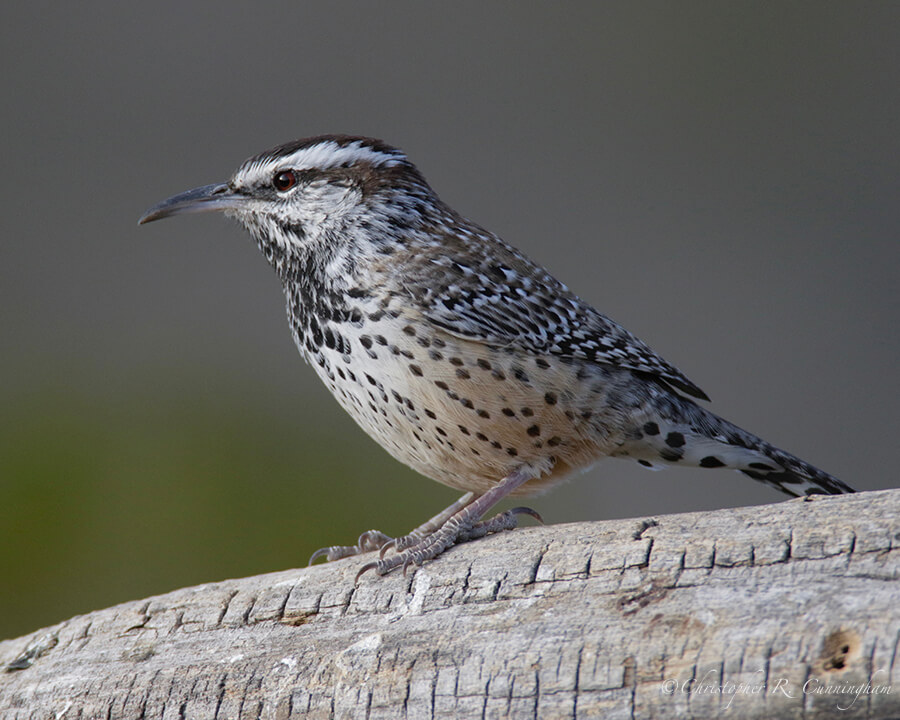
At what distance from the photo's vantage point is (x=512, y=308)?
2.12 m

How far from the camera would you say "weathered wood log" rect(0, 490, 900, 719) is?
1.30 meters

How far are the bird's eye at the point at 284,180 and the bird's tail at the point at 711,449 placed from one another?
0.97 meters

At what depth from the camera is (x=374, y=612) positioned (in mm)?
1729

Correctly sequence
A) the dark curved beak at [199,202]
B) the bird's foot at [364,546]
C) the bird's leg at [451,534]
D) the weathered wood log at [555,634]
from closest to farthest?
1. the weathered wood log at [555,634]
2. the bird's leg at [451,534]
3. the bird's foot at [364,546]
4. the dark curved beak at [199,202]

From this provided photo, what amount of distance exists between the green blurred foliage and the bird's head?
1.22 m

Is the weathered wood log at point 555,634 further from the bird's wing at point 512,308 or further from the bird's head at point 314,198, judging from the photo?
the bird's head at point 314,198

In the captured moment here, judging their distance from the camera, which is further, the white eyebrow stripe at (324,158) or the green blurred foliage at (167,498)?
the green blurred foliage at (167,498)

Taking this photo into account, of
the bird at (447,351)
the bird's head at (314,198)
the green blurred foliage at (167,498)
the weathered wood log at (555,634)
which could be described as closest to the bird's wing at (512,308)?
the bird at (447,351)

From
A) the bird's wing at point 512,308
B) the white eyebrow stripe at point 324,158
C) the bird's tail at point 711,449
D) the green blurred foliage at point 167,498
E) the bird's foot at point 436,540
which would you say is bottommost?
the green blurred foliage at point 167,498

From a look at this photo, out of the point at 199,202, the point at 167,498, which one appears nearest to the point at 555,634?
Answer: the point at 199,202

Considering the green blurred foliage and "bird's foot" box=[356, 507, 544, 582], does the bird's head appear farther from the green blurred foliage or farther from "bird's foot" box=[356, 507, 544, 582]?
the green blurred foliage

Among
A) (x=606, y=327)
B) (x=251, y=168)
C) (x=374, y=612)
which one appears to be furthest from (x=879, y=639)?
(x=251, y=168)

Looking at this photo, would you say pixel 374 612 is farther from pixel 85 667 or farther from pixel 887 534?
pixel 887 534

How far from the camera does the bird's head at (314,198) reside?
7.20 feet
